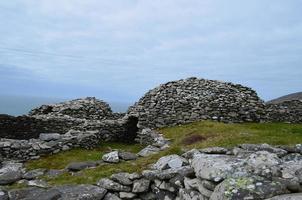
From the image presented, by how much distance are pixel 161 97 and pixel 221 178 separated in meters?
20.5

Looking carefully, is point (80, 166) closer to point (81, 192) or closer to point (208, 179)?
point (81, 192)

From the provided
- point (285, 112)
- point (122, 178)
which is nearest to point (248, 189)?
point (122, 178)

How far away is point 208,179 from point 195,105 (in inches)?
748

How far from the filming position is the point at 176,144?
68.1 feet

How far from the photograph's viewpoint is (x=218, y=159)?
41.1ft

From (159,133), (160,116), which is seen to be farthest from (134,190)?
(160,116)

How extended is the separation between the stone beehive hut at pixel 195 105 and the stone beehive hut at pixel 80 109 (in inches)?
200

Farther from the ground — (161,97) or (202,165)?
(161,97)

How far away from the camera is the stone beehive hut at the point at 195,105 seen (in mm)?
30484

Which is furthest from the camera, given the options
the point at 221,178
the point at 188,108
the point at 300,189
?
the point at 188,108

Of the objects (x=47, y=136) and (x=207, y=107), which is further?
(x=207, y=107)

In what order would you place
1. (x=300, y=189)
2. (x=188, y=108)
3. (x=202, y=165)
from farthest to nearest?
(x=188, y=108), (x=202, y=165), (x=300, y=189)

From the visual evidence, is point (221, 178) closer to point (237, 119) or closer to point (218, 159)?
point (218, 159)

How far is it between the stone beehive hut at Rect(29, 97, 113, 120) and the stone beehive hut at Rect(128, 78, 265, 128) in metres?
5.09
